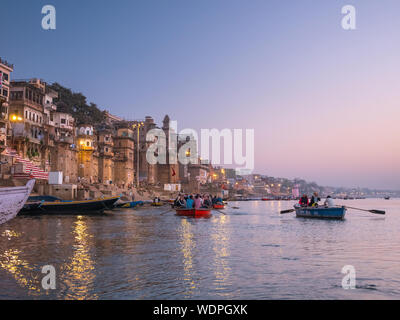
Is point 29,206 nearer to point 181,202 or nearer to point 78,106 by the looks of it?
point 181,202

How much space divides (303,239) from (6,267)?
1534cm

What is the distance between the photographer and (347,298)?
966 centimetres

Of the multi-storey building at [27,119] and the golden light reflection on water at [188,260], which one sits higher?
the multi-storey building at [27,119]

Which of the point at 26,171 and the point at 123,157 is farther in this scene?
the point at 123,157

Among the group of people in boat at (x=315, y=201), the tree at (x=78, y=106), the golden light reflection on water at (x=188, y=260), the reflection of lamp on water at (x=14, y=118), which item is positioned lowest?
the golden light reflection on water at (x=188, y=260)

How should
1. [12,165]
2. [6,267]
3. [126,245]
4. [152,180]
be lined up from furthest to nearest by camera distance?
1. [152,180]
2. [12,165]
3. [126,245]
4. [6,267]

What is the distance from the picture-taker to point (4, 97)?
53531 mm

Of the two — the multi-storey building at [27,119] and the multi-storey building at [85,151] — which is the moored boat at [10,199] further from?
the multi-storey building at [85,151]

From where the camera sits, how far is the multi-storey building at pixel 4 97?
5250 centimetres

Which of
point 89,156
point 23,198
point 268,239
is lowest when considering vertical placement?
point 268,239

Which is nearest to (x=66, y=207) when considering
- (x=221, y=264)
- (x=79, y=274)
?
(x=221, y=264)

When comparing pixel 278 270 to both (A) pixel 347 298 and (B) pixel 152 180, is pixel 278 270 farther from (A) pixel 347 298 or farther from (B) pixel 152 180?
(B) pixel 152 180

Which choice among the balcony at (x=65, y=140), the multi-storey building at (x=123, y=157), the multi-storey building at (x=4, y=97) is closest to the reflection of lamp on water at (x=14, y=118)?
the multi-storey building at (x=4, y=97)
